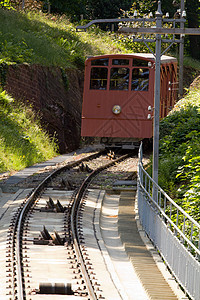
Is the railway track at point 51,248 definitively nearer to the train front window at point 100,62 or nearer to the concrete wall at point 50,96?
the train front window at point 100,62

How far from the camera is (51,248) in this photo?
1116 cm

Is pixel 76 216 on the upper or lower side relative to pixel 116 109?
lower

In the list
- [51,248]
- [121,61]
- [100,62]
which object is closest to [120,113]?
[121,61]

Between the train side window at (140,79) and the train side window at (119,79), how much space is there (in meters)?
0.31

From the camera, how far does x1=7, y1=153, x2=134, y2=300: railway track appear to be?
870 centimetres

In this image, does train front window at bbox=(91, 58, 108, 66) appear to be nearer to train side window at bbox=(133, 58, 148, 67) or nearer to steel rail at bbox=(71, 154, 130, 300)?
train side window at bbox=(133, 58, 148, 67)

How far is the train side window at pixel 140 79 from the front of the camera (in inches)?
925

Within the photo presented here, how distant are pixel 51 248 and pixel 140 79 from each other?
44.2ft

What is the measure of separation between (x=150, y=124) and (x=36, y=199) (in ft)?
29.0

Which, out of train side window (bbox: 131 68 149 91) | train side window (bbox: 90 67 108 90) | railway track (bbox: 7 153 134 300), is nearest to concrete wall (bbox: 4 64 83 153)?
train side window (bbox: 90 67 108 90)

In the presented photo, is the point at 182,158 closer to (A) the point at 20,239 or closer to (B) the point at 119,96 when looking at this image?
(A) the point at 20,239

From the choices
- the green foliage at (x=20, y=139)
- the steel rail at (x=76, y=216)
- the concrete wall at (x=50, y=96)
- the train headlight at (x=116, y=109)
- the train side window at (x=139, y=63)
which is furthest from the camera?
the concrete wall at (x=50, y=96)

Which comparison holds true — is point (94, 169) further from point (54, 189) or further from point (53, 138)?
point (53, 138)

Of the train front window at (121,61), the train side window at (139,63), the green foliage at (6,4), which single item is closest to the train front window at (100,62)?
the train front window at (121,61)
